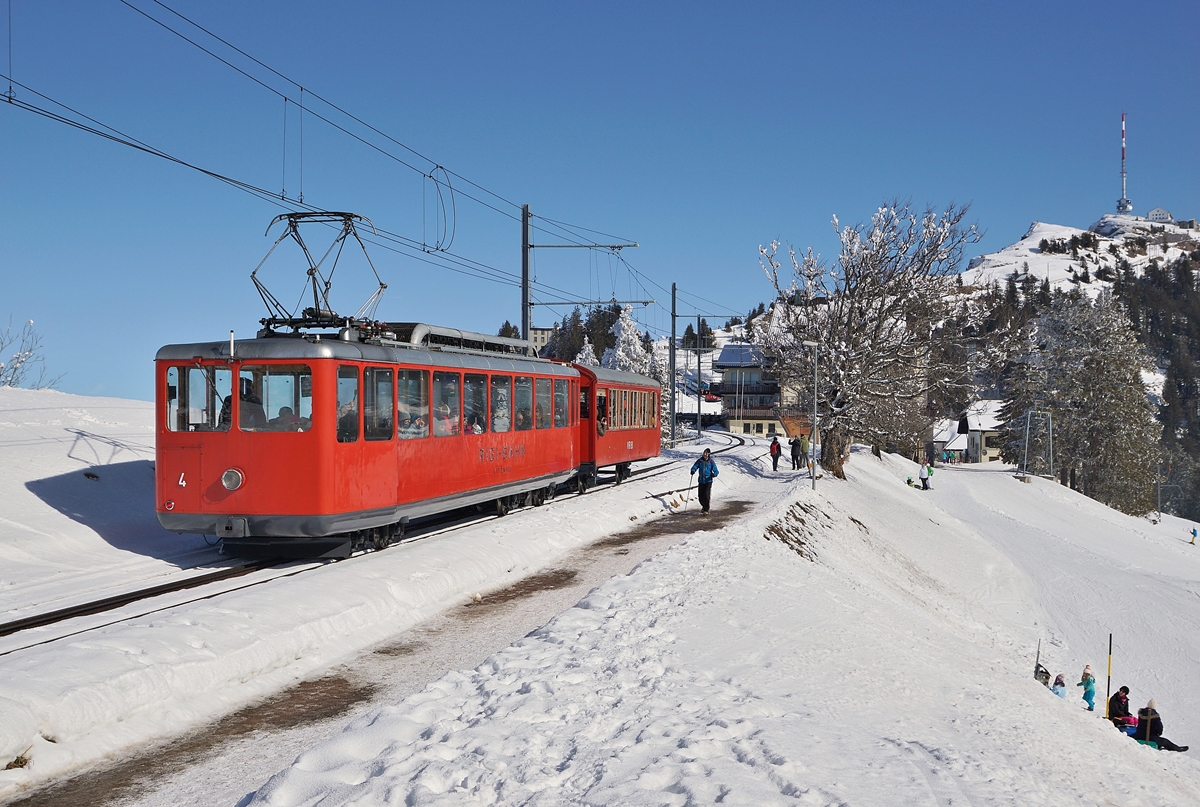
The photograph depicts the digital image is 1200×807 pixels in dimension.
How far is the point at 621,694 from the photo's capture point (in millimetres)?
7480

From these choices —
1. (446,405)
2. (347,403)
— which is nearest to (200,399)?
(347,403)

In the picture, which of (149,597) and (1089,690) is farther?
(1089,690)

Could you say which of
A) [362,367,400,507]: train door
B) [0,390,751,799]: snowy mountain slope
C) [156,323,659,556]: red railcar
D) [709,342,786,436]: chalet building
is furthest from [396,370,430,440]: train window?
[709,342,786,436]: chalet building

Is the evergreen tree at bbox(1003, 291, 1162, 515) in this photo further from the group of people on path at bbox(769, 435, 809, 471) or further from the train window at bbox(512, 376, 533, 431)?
the train window at bbox(512, 376, 533, 431)

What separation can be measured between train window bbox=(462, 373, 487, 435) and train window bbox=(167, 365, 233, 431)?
14.2ft

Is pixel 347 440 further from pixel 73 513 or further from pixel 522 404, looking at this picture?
pixel 522 404

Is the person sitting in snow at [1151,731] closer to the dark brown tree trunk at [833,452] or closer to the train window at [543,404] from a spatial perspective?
the train window at [543,404]

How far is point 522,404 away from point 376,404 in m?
5.98

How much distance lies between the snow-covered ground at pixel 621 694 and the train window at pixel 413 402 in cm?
183

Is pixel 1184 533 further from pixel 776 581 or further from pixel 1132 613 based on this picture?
pixel 776 581

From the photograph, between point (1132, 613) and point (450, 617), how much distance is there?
2723cm

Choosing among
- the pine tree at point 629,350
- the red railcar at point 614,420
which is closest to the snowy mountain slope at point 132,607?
the red railcar at point 614,420

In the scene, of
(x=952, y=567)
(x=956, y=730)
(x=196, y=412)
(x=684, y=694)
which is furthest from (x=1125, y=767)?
(x=952, y=567)

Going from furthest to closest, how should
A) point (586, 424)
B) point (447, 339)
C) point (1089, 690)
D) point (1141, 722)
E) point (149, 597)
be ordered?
point (586, 424) → point (1089, 690) → point (1141, 722) → point (447, 339) → point (149, 597)
